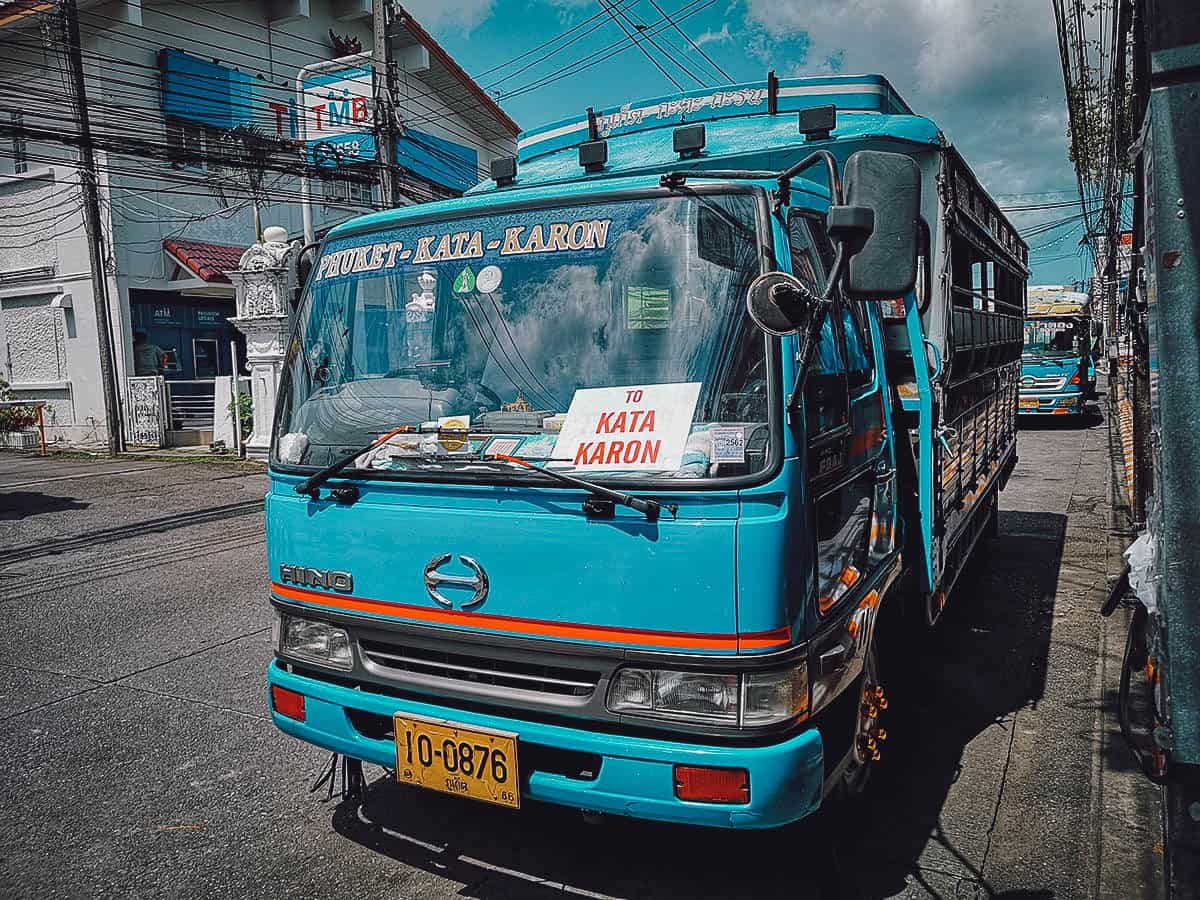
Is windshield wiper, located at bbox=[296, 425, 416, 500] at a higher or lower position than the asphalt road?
higher

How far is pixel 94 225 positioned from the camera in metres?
15.4

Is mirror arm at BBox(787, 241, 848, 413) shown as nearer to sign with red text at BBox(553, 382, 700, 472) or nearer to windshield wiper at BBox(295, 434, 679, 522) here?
sign with red text at BBox(553, 382, 700, 472)

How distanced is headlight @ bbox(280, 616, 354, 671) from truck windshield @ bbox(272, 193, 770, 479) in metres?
0.53

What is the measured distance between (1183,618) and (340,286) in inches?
108

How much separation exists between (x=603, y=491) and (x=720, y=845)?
1.54 metres

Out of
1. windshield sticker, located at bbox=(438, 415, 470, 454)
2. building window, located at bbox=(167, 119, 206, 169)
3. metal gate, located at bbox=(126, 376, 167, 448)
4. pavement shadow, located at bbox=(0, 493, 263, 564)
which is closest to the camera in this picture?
windshield sticker, located at bbox=(438, 415, 470, 454)

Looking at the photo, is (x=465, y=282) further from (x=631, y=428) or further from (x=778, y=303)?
(x=778, y=303)

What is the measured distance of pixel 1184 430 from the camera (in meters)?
2.04

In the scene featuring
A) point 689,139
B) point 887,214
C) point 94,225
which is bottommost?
point 887,214

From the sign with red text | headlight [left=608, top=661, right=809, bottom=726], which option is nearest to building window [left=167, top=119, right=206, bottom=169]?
the sign with red text

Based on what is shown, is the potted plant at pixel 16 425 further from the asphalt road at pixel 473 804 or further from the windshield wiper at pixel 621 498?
the windshield wiper at pixel 621 498

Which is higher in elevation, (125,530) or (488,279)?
(488,279)

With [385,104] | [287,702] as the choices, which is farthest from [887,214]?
[385,104]

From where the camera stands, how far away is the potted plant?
704 inches
